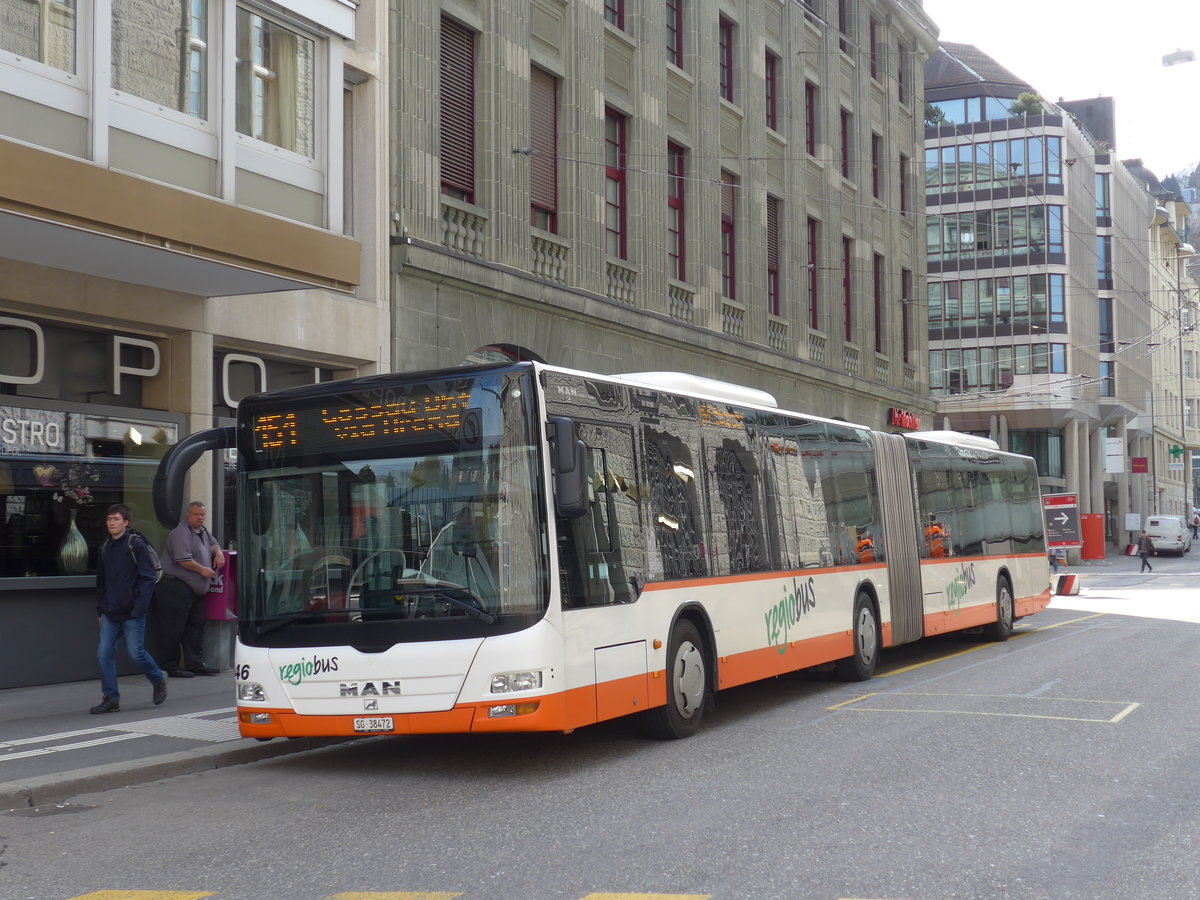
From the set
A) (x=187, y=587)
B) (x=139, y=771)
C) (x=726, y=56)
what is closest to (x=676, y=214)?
(x=726, y=56)

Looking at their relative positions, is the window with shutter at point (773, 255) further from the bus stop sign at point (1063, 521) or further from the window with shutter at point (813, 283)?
the bus stop sign at point (1063, 521)

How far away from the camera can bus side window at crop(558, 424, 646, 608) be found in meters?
9.23

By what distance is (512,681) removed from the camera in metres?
8.76

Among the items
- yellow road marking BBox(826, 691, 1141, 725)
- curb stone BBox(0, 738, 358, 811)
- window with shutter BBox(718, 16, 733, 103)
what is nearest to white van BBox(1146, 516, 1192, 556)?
window with shutter BBox(718, 16, 733, 103)

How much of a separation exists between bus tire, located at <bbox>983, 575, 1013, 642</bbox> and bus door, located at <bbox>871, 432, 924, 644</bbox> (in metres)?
3.54

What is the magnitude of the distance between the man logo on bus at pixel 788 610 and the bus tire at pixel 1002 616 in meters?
7.46

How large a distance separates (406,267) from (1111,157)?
69.0 m

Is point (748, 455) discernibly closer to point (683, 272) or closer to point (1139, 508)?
point (683, 272)

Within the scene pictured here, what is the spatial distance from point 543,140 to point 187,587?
32.1ft

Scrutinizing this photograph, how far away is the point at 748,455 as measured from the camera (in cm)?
1226

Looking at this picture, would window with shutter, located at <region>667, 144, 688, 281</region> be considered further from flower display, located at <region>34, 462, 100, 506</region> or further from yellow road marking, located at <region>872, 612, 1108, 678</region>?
flower display, located at <region>34, 462, 100, 506</region>

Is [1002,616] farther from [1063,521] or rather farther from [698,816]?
[1063,521]

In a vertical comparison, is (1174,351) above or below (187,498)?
above

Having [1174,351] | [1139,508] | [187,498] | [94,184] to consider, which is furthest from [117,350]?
[1174,351]
